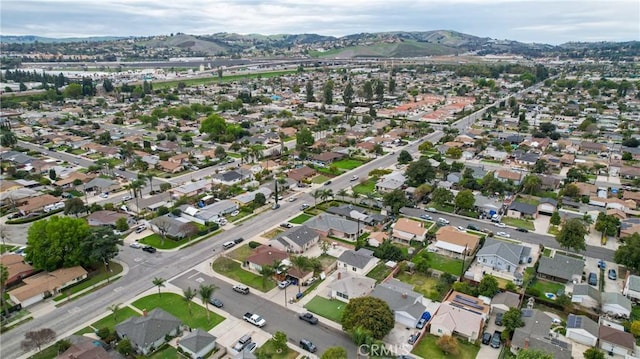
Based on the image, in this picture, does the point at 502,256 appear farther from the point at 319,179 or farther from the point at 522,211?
the point at 319,179

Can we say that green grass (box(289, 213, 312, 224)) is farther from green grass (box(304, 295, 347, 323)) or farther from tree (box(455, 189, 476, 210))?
tree (box(455, 189, 476, 210))

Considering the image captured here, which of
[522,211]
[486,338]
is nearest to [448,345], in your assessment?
[486,338]

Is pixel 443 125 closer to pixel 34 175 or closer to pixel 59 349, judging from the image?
pixel 34 175

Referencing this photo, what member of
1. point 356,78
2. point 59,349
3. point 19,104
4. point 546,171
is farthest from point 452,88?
point 59,349

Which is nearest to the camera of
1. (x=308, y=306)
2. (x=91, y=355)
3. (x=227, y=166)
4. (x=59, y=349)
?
(x=91, y=355)

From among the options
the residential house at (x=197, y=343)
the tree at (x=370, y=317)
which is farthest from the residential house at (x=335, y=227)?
the residential house at (x=197, y=343)

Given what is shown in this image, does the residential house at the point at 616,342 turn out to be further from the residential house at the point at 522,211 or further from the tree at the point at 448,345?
the residential house at the point at 522,211

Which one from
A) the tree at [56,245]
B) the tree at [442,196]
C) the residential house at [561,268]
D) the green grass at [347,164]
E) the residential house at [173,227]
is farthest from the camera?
the green grass at [347,164]

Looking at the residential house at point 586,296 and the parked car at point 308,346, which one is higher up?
the residential house at point 586,296
